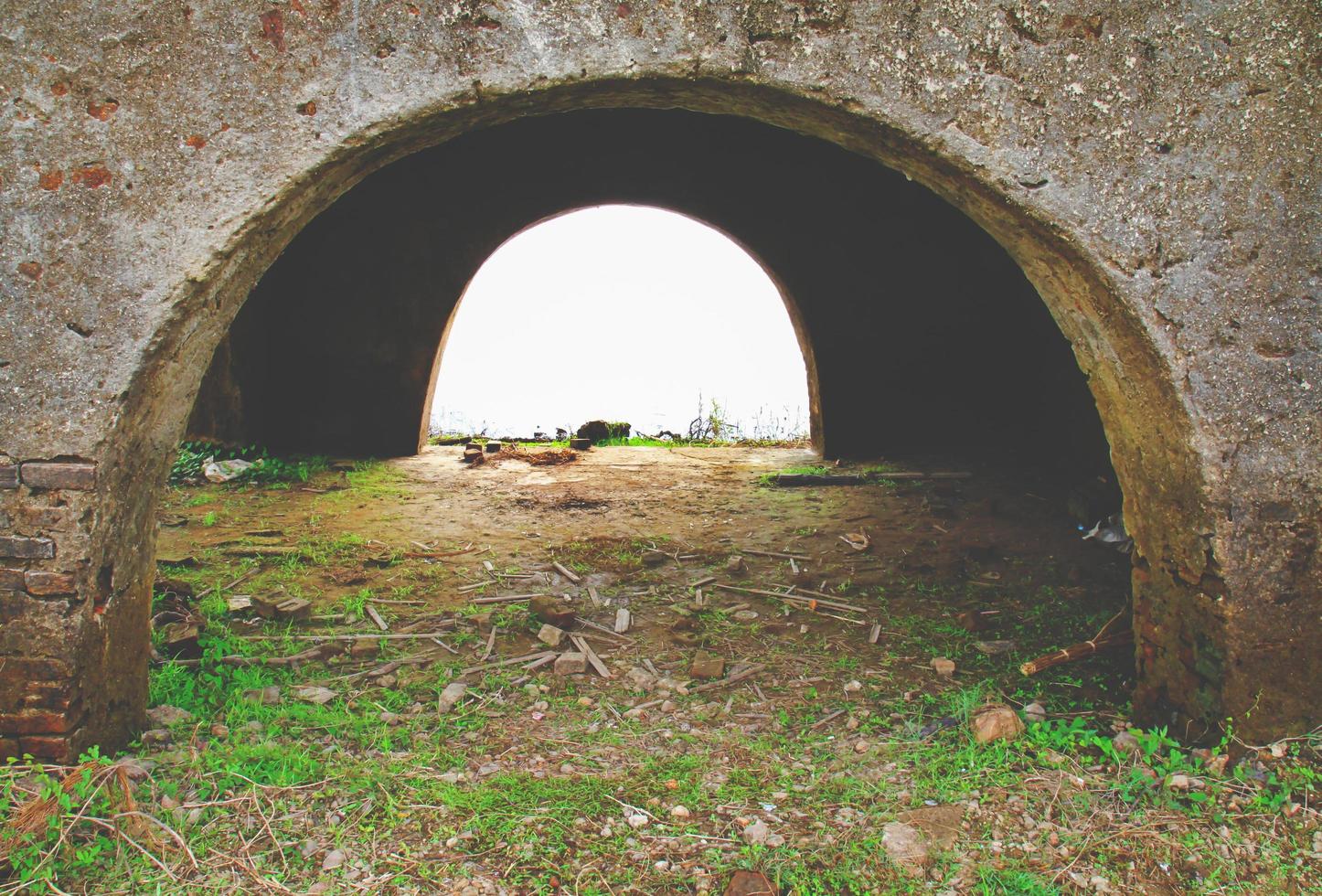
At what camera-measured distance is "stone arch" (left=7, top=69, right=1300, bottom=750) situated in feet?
7.20

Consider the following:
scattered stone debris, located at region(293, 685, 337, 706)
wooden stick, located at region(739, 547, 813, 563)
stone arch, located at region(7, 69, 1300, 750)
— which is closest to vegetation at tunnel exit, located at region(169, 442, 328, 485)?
wooden stick, located at region(739, 547, 813, 563)

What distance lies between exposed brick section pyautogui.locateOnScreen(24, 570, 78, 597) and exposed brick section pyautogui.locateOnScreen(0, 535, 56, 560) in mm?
42

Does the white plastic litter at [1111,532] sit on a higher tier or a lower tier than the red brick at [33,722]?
higher

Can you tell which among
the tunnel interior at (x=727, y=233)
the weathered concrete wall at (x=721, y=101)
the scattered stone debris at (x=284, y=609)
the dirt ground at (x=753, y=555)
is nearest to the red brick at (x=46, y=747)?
the weathered concrete wall at (x=721, y=101)

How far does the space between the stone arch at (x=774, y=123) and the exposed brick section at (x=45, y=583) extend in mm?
60

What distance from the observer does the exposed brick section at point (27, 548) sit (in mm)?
2137

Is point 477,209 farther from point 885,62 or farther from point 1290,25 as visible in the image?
point 1290,25

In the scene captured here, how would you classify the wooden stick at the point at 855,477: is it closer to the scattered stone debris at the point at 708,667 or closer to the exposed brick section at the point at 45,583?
the scattered stone debris at the point at 708,667

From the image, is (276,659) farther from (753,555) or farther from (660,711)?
(753,555)

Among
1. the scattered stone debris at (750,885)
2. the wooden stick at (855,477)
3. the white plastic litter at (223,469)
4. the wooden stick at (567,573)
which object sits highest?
the wooden stick at (855,477)

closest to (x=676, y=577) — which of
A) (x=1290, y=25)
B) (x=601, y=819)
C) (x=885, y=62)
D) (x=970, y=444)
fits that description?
(x=601, y=819)

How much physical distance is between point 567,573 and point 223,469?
11.7ft

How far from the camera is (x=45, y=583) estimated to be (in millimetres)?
2145

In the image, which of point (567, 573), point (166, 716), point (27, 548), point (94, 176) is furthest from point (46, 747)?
point (567, 573)
